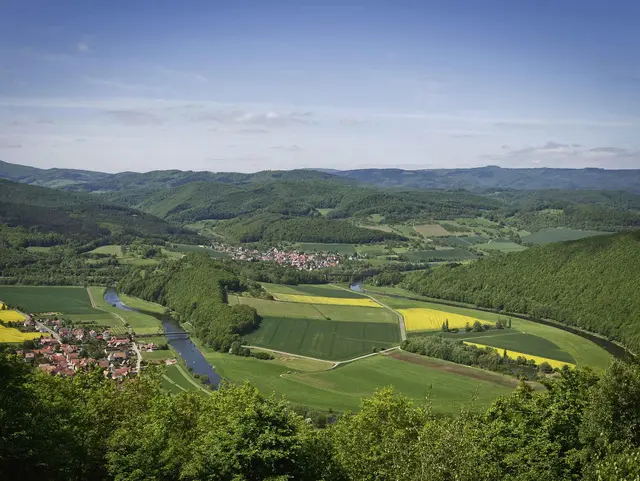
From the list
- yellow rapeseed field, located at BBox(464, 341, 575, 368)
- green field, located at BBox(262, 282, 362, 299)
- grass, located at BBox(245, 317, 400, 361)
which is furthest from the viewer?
green field, located at BBox(262, 282, 362, 299)

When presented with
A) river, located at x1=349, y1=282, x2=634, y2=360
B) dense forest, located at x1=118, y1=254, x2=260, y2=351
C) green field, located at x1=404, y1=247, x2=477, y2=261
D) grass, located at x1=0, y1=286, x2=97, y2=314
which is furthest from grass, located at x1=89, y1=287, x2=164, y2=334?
green field, located at x1=404, y1=247, x2=477, y2=261

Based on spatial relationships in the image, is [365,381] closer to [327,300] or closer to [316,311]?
[316,311]

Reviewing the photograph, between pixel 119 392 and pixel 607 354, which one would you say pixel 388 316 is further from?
pixel 119 392

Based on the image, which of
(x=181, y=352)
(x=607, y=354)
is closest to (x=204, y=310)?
(x=181, y=352)

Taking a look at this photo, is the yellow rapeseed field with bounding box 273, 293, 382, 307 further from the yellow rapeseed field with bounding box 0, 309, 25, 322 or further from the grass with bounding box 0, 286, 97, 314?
the yellow rapeseed field with bounding box 0, 309, 25, 322

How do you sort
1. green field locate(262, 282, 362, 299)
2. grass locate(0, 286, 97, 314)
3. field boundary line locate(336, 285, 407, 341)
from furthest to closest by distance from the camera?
green field locate(262, 282, 362, 299) < grass locate(0, 286, 97, 314) < field boundary line locate(336, 285, 407, 341)

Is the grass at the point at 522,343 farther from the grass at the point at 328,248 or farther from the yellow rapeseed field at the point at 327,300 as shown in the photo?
the grass at the point at 328,248
